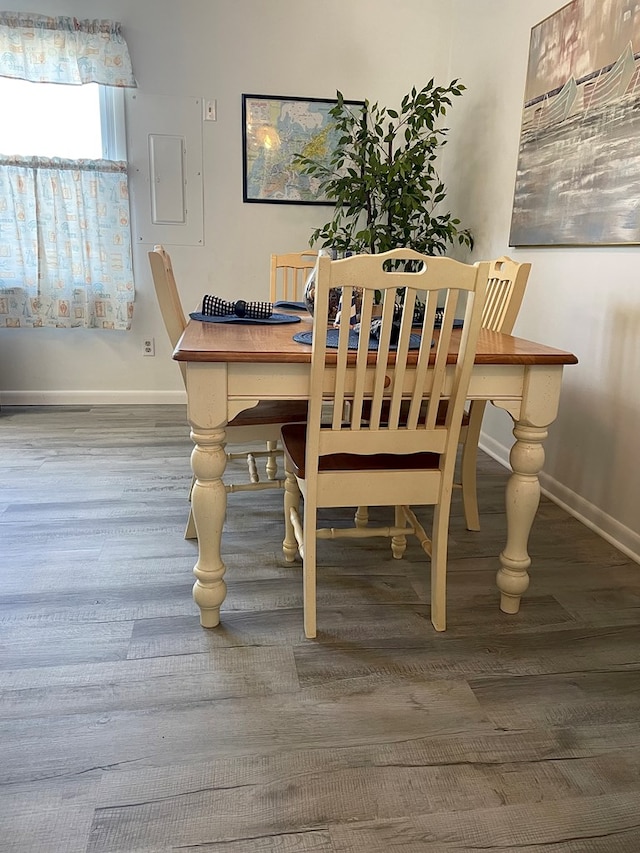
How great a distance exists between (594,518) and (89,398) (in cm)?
312

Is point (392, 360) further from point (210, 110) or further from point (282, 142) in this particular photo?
point (210, 110)

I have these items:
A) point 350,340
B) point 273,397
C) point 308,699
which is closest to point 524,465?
point 350,340

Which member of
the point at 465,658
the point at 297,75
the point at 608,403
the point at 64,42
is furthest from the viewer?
the point at 297,75

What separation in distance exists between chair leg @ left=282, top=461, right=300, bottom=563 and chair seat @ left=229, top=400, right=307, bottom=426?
176mm

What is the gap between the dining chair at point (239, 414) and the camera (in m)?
1.77

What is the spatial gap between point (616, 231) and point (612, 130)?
37 centimetres

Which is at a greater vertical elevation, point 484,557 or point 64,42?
point 64,42

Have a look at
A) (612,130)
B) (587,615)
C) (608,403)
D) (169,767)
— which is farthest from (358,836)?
(612,130)

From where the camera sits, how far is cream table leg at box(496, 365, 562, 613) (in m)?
1.56

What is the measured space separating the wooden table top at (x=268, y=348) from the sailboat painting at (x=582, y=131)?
804 mm

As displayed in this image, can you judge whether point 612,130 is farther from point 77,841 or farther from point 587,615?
point 77,841

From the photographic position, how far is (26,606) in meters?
1.70

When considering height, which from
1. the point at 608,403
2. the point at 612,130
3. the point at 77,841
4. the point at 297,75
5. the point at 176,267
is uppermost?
the point at 297,75

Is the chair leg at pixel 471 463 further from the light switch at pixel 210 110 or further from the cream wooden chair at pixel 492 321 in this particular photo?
the light switch at pixel 210 110
